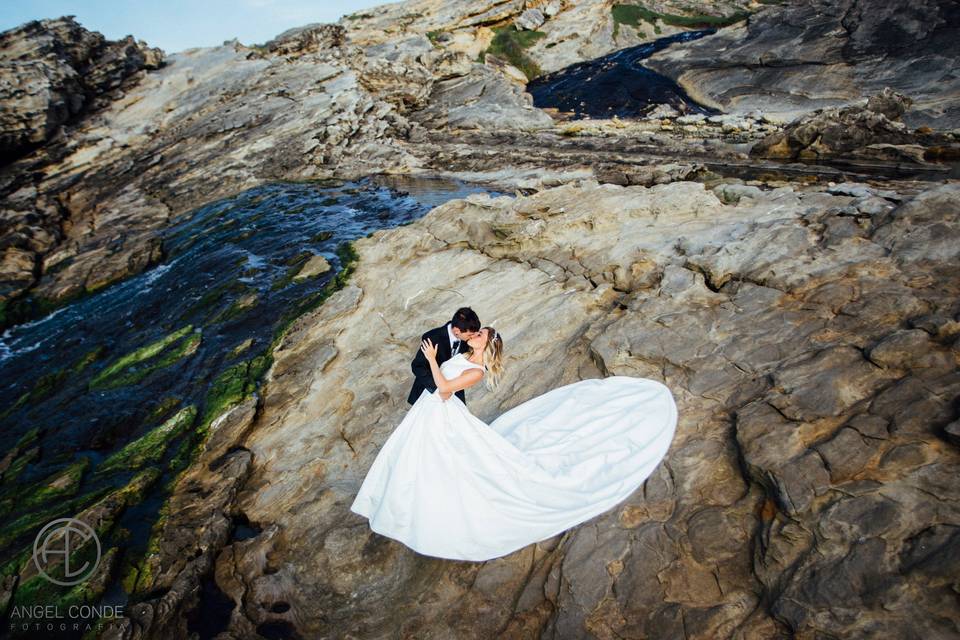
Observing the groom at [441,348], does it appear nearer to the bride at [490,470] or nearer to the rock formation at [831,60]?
the bride at [490,470]

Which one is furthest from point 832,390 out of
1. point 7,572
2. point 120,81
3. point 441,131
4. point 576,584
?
point 120,81

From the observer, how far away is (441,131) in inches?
1453

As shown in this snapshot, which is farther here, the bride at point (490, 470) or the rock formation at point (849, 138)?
the rock formation at point (849, 138)

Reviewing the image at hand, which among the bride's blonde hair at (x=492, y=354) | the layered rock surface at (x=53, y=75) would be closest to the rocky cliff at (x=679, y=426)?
the bride's blonde hair at (x=492, y=354)

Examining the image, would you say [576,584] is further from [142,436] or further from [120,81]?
[120,81]

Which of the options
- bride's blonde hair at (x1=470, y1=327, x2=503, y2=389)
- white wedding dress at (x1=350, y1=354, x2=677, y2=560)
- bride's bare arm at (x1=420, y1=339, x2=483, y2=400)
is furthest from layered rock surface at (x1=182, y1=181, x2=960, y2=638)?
bride's bare arm at (x1=420, y1=339, x2=483, y2=400)

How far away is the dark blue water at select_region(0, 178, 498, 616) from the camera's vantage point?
10156 millimetres

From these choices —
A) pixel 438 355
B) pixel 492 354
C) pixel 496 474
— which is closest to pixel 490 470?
pixel 496 474

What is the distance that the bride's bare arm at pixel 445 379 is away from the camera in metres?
5.98

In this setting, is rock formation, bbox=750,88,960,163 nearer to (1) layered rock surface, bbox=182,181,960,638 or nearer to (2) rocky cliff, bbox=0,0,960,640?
(2) rocky cliff, bbox=0,0,960,640

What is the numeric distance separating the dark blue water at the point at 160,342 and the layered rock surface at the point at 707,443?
9.72 feet

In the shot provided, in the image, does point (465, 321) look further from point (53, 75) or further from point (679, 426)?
point (53, 75)

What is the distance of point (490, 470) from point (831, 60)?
151 ft

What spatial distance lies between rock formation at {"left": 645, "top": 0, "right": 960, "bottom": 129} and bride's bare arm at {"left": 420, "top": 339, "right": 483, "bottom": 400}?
30890 mm
